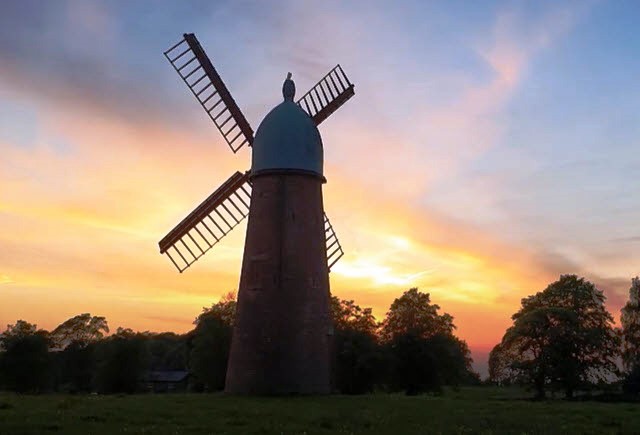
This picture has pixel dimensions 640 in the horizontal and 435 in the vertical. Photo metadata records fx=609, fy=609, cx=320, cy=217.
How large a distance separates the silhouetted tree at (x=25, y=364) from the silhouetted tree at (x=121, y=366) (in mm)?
7626

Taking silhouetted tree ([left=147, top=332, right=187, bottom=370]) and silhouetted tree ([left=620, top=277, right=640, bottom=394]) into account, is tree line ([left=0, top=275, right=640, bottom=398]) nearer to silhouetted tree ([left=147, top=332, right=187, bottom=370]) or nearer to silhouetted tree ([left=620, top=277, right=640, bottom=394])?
silhouetted tree ([left=620, top=277, right=640, bottom=394])

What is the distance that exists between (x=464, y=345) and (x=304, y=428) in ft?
Result: 213

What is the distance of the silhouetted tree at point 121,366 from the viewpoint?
5856 centimetres

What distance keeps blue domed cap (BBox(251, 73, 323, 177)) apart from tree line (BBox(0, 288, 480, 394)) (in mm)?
20449

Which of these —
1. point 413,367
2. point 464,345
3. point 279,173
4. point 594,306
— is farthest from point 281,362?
point 464,345

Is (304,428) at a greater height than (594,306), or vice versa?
(594,306)

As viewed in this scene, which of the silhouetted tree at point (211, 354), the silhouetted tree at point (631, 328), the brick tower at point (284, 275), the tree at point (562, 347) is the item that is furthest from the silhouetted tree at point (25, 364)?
the silhouetted tree at point (631, 328)

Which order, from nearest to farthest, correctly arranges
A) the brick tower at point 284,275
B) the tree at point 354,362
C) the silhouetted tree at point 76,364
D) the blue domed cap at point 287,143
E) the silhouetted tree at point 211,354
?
1. the brick tower at point 284,275
2. the blue domed cap at point 287,143
3. the tree at point 354,362
4. the silhouetted tree at point 211,354
5. the silhouetted tree at point 76,364

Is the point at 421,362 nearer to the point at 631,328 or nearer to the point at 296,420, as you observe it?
the point at 631,328

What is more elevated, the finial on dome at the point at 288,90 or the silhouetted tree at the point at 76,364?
the finial on dome at the point at 288,90

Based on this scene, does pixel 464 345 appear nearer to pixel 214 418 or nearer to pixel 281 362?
pixel 281 362

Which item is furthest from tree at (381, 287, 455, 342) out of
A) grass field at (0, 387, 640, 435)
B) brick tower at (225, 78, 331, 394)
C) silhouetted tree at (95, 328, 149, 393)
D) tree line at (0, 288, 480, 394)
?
grass field at (0, 387, 640, 435)

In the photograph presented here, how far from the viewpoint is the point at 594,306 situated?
55.8 meters

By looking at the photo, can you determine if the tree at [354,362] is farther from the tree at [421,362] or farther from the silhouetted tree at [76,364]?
the silhouetted tree at [76,364]
